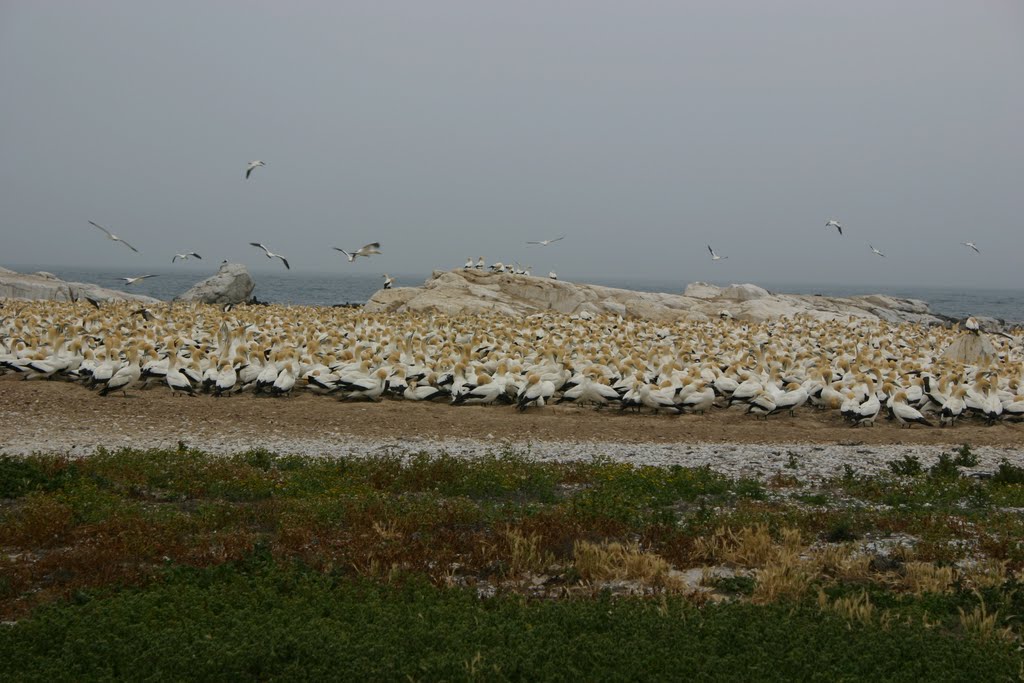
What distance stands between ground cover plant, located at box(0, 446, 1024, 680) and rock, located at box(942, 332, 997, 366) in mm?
15648

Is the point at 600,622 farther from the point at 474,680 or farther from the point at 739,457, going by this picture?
the point at 739,457

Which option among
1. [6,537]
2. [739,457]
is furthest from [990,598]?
[6,537]

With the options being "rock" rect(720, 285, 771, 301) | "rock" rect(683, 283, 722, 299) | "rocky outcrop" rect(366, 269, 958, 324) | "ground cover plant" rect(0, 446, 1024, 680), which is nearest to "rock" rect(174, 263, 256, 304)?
"rocky outcrop" rect(366, 269, 958, 324)

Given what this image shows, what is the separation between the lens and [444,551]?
8.41 m

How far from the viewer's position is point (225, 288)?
4716 centimetres

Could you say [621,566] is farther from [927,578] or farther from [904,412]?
[904,412]

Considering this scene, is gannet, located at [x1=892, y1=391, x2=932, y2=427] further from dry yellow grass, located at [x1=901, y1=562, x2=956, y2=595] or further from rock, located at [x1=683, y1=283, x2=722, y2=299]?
rock, located at [x1=683, y1=283, x2=722, y2=299]

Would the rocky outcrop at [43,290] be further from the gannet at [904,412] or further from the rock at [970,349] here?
the gannet at [904,412]

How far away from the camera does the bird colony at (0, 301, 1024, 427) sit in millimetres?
18906

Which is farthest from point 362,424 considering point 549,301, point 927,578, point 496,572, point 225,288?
point 225,288

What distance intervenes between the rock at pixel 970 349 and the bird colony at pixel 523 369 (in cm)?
48

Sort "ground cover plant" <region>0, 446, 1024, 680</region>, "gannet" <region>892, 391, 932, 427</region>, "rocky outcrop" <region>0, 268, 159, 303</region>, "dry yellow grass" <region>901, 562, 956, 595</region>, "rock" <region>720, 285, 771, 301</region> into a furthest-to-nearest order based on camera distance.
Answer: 1. "rock" <region>720, 285, 771, 301</region>
2. "rocky outcrop" <region>0, 268, 159, 303</region>
3. "gannet" <region>892, 391, 932, 427</region>
4. "dry yellow grass" <region>901, 562, 956, 595</region>
5. "ground cover plant" <region>0, 446, 1024, 680</region>

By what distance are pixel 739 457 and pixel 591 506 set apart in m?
4.98

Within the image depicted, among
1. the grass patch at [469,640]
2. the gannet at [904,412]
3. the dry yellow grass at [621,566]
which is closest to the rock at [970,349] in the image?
the gannet at [904,412]
